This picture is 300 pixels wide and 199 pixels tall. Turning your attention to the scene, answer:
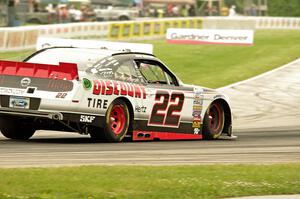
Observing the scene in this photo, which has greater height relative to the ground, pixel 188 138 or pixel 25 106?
pixel 25 106

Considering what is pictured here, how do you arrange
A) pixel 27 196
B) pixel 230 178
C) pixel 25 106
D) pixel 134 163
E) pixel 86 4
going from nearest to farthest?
1. pixel 27 196
2. pixel 230 178
3. pixel 134 163
4. pixel 25 106
5. pixel 86 4

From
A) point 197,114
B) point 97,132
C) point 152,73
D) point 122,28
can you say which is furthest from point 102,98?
point 122,28

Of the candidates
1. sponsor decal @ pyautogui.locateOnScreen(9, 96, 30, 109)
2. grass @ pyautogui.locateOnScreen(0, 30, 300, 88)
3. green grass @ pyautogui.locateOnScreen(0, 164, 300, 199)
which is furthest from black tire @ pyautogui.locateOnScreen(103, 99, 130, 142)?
grass @ pyautogui.locateOnScreen(0, 30, 300, 88)

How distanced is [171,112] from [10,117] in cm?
252

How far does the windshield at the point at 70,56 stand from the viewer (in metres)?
13.0

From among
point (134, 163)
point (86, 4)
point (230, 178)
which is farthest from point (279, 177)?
point (86, 4)

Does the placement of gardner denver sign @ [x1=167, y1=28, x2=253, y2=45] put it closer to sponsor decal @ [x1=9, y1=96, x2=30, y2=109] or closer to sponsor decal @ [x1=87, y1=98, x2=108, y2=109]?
sponsor decal @ [x1=87, y1=98, x2=108, y2=109]

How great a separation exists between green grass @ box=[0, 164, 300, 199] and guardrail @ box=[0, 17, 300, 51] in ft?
89.9

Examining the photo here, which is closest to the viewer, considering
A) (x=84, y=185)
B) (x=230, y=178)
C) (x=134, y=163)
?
(x=84, y=185)

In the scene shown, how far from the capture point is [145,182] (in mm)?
8367

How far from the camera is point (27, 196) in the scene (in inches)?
292

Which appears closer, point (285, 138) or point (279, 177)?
point (279, 177)

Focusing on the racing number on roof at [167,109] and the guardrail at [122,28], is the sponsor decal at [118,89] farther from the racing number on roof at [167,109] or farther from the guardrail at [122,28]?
the guardrail at [122,28]

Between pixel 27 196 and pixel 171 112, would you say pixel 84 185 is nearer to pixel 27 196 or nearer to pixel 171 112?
pixel 27 196
